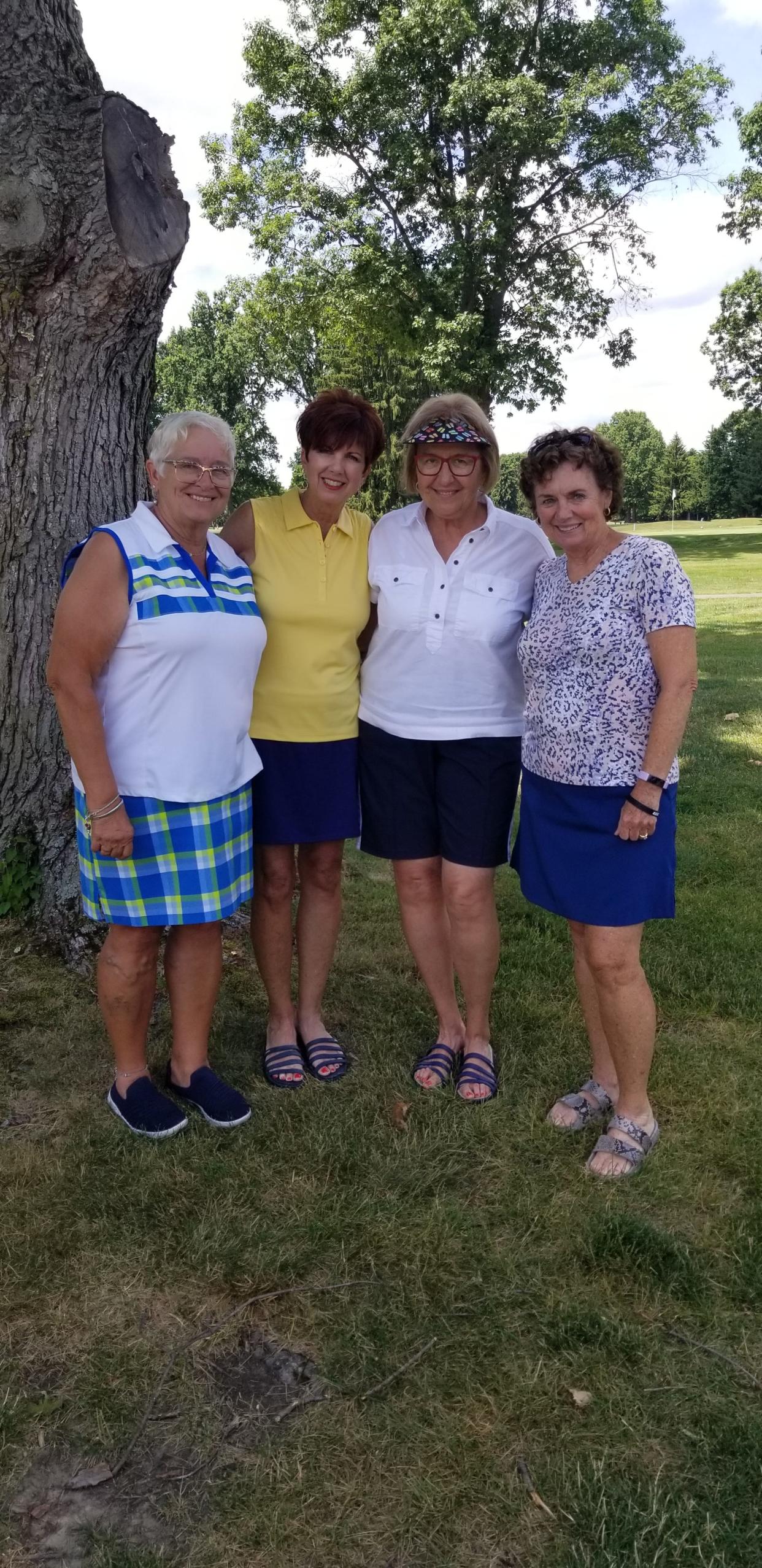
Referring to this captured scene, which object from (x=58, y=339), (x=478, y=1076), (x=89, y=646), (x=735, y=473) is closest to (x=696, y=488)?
(x=735, y=473)

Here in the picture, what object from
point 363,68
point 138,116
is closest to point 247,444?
point 363,68

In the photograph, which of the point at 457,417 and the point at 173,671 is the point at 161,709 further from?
the point at 457,417

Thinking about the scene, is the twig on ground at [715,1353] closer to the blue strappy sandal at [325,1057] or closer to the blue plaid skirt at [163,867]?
the blue strappy sandal at [325,1057]

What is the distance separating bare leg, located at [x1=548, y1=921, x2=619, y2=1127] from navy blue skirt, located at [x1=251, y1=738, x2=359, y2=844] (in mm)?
751

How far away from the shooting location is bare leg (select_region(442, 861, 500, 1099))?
311cm

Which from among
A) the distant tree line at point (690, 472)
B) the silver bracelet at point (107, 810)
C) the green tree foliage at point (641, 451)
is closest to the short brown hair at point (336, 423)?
the silver bracelet at point (107, 810)

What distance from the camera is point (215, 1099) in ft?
9.82

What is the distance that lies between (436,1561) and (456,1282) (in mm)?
648

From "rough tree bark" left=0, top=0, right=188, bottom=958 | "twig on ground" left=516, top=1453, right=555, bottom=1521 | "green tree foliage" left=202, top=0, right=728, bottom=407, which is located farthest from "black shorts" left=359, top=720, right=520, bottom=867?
"green tree foliage" left=202, top=0, right=728, bottom=407

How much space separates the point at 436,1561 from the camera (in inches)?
68.9

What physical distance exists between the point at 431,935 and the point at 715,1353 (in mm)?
1426

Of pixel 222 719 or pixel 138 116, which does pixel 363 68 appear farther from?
pixel 222 719

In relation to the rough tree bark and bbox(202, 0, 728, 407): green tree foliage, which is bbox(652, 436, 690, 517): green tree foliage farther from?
the rough tree bark

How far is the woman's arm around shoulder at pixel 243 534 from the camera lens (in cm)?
296
